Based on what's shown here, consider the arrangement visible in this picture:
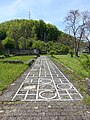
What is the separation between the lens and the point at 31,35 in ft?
384

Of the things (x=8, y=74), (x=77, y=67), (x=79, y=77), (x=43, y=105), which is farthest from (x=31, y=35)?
(x=43, y=105)

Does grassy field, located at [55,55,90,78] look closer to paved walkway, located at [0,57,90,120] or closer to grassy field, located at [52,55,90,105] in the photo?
grassy field, located at [52,55,90,105]

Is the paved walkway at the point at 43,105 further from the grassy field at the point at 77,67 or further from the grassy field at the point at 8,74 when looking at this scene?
the grassy field at the point at 77,67

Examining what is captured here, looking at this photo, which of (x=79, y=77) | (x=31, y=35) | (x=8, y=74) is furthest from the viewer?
(x=31, y=35)

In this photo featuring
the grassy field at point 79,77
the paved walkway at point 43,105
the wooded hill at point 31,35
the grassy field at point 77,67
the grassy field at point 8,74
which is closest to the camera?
the paved walkway at point 43,105

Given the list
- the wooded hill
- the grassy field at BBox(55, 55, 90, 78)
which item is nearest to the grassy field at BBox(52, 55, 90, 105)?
the grassy field at BBox(55, 55, 90, 78)

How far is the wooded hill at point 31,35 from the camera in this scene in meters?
88.6

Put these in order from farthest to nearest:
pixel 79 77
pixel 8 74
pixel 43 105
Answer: pixel 8 74, pixel 79 77, pixel 43 105

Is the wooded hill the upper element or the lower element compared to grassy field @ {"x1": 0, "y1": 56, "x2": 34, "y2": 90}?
upper

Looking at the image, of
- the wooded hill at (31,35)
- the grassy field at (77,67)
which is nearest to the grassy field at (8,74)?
the grassy field at (77,67)

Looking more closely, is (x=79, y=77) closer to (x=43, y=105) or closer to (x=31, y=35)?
(x=43, y=105)

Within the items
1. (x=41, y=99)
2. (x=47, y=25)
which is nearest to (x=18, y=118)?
(x=41, y=99)

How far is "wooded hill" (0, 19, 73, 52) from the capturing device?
291ft

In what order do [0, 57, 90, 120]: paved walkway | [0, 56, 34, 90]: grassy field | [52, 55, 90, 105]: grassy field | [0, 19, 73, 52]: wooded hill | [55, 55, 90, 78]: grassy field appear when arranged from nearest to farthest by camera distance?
[0, 57, 90, 120]: paved walkway → [52, 55, 90, 105]: grassy field → [0, 56, 34, 90]: grassy field → [55, 55, 90, 78]: grassy field → [0, 19, 73, 52]: wooded hill
